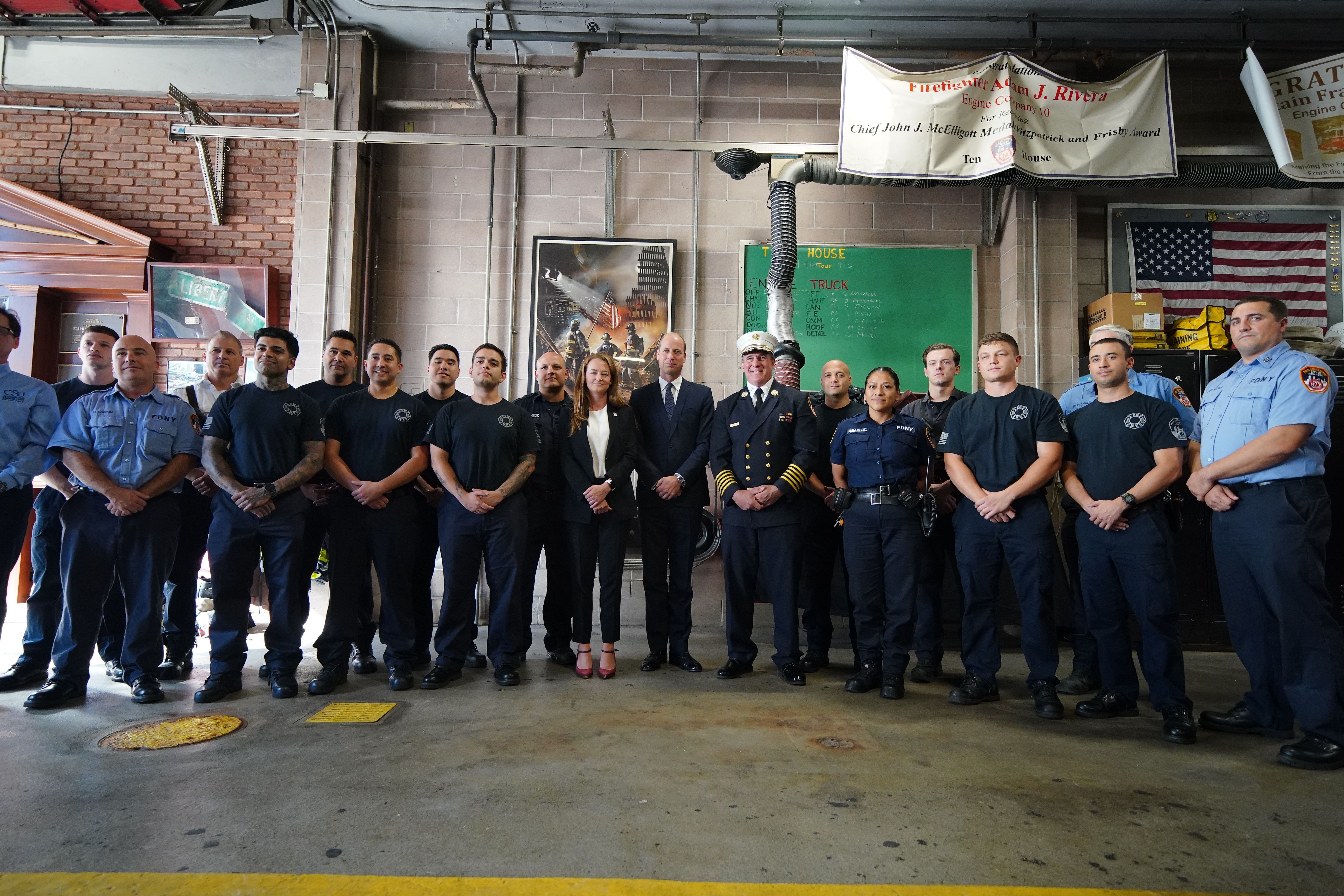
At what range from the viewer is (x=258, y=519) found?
3.67 m

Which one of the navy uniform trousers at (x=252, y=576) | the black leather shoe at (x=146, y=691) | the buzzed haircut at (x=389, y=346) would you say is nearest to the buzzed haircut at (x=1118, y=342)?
the buzzed haircut at (x=389, y=346)

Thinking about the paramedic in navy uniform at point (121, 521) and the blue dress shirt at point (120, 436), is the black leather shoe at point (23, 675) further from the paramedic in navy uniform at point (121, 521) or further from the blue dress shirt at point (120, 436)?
the blue dress shirt at point (120, 436)

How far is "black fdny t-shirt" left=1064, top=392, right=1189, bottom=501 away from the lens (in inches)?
133

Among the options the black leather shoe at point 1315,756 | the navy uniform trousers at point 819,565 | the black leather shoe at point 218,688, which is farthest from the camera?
the navy uniform trousers at point 819,565

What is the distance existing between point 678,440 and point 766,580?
0.97 m

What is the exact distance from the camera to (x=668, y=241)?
6.29m

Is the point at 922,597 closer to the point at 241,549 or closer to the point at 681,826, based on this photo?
the point at 681,826

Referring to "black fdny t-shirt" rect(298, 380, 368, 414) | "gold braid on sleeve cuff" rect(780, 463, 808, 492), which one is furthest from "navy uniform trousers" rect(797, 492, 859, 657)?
"black fdny t-shirt" rect(298, 380, 368, 414)

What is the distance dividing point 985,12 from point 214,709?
7054mm

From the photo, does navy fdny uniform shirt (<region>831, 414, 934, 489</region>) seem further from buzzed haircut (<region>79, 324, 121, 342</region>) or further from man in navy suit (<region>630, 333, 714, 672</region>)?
buzzed haircut (<region>79, 324, 121, 342</region>)

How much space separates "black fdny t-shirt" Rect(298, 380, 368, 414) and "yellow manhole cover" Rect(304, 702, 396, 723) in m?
1.73

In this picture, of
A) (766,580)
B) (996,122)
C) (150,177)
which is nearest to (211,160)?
(150,177)

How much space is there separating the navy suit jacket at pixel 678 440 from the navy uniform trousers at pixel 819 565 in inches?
27.8

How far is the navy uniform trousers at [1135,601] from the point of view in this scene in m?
3.24
